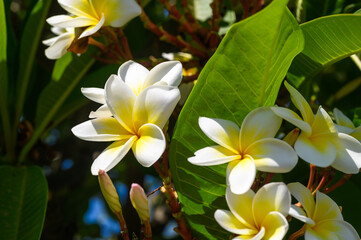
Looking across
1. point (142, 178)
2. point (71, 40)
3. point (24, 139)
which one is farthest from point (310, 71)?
point (142, 178)

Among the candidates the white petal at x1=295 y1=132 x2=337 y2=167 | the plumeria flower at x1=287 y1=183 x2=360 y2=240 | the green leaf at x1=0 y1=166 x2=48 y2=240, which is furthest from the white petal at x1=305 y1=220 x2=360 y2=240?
the green leaf at x1=0 y1=166 x2=48 y2=240

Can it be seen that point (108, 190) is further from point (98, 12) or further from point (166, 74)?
point (98, 12)

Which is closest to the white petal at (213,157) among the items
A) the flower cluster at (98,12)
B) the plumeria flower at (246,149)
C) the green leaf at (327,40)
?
the plumeria flower at (246,149)

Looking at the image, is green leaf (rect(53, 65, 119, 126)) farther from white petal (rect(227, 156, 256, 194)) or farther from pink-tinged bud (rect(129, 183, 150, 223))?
white petal (rect(227, 156, 256, 194))

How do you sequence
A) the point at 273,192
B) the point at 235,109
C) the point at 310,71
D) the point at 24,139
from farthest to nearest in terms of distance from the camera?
the point at 24,139 < the point at 310,71 < the point at 235,109 < the point at 273,192

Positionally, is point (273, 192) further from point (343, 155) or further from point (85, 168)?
point (85, 168)

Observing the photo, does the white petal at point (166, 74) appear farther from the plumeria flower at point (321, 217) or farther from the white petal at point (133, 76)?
the plumeria flower at point (321, 217)
